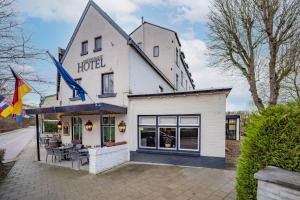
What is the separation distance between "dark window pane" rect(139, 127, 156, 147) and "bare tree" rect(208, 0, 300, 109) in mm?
5096

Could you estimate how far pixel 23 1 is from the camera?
5754 millimetres

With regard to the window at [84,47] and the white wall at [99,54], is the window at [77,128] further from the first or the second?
the window at [84,47]

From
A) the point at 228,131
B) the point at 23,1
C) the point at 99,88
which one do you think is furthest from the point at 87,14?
the point at 228,131

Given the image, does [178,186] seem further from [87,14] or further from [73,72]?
[87,14]

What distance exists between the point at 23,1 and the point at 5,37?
134 cm

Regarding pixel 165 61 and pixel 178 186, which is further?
pixel 165 61

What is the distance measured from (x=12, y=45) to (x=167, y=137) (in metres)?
7.38

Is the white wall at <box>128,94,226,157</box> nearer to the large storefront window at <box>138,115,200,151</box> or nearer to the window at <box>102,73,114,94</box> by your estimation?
the large storefront window at <box>138,115,200,151</box>

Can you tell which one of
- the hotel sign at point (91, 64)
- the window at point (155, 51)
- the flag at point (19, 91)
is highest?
the window at point (155, 51)

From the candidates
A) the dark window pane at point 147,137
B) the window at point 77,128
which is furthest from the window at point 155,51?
the dark window pane at point 147,137

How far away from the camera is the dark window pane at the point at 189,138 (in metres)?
8.65

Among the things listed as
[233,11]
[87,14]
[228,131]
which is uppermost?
[87,14]

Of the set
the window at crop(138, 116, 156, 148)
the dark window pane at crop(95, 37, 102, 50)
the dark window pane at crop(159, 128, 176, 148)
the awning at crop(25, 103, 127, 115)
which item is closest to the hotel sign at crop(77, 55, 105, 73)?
the dark window pane at crop(95, 37, 102, 50)

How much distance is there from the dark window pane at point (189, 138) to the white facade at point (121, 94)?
5.5 inches
